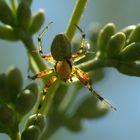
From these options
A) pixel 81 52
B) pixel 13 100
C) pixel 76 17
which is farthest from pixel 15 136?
pixel 76 17

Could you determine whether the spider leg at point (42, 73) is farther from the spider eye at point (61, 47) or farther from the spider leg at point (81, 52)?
the spider eye at point (61, 47)

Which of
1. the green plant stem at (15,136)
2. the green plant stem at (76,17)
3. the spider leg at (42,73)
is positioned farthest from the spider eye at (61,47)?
the green plant stem at (15,136)

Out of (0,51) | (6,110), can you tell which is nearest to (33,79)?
(6,110)

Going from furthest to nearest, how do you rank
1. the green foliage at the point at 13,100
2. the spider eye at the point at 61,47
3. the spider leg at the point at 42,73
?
the spider leg at the point at 42,73 < the green foliage at the point at 13,100 < the spider eye at the point at 61,47

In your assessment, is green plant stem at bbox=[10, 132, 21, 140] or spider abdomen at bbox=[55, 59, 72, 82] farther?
spider abdomen at bbox=[55, 59, 72, 82]

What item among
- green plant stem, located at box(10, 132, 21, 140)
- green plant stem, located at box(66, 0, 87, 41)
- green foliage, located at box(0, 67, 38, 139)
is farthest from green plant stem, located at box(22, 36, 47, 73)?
green plant stem, located at box(10, 132, 21, 140)

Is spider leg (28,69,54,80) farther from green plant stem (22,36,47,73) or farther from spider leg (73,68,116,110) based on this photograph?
spider leg (73,68,116,110)

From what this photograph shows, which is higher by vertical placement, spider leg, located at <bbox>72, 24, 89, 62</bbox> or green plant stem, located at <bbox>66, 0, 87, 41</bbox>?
green plant stem, located at <bbox>66, 0, 87, 41</bbox>
